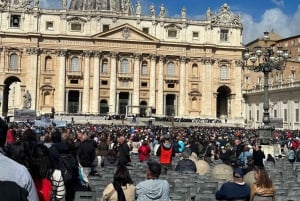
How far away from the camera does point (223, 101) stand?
281ft

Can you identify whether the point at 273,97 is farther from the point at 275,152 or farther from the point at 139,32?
the point at 275,152

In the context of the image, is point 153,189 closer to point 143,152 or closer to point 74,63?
point 143,152

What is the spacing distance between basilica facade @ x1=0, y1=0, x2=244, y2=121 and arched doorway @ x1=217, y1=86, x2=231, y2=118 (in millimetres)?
252

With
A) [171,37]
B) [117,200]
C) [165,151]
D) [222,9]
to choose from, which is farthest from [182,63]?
[117,200]

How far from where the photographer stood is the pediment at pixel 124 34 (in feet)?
251

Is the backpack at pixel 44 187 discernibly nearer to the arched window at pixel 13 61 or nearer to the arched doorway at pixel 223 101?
the arched window at pixel 13 61

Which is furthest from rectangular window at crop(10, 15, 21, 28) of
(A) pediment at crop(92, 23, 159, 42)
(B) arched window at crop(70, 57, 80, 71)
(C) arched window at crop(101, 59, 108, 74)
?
(C) arched window at crop(101, 59, 108, 74)

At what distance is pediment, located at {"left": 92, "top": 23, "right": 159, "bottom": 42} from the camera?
76.6 meters

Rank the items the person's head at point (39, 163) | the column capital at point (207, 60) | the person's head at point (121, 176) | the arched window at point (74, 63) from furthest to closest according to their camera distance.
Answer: the column capital at point (207, 60) → the arched window at point (74, 63) → the person's head at point (121, 176) → the person's head at point (39, 163)

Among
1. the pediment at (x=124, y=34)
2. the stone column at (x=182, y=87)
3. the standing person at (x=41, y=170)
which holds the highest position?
the pediment at (x=124, y=34)

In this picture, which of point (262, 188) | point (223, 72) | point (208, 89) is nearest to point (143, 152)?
point (262, 188)

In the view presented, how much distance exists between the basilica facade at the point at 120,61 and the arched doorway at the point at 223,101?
0.25 metres

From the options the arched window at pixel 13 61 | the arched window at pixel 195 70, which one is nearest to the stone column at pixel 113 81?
the arched window at pixel 195 70

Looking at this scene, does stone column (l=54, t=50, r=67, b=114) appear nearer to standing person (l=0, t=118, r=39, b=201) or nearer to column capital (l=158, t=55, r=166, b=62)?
column capital (l=158, t=55, r=166, b=62)
